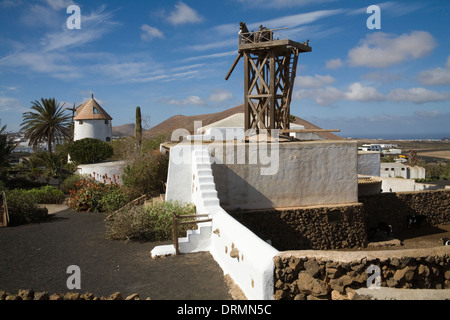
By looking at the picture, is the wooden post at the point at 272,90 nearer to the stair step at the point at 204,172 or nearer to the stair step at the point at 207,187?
the stair step at the point at 204,172

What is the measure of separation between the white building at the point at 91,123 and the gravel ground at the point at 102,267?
23493mm

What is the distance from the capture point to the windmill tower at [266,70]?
11.9m

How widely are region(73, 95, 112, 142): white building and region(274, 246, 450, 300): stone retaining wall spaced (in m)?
29.4

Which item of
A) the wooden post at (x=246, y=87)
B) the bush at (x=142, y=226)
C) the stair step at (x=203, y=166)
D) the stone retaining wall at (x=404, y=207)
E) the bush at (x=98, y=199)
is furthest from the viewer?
the stone retaining wall at (x=404, y=207)

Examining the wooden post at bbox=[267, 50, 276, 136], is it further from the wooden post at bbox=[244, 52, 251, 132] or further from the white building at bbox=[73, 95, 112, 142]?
the white building at bbox=[73, 95, 112, 142]

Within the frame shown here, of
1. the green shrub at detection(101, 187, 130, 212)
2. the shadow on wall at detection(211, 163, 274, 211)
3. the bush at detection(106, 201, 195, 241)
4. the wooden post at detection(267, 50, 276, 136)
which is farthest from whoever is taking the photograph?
the wooden post at detection(267, 50, 276, 136)

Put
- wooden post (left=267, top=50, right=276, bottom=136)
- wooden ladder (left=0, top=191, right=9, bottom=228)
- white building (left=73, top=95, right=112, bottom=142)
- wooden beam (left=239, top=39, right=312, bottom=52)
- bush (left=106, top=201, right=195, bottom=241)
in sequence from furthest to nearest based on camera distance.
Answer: white building (left=73, top=95, right=112, bottom=142) < wooden post (left=267, top=50, right=276, bottom=136) < wooden beam (left=239, top=39, right=312, bottom=52) < wooden ladder (left=0, top=191, right=9, bottom=228) < bush (left=106, top=201, right=195, bottom=241)

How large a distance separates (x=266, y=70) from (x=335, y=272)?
Answer: 9121mm

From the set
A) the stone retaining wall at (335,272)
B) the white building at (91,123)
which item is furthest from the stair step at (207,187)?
the white building at (91,123)

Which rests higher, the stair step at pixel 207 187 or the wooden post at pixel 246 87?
the wooden post at pixel 246 87

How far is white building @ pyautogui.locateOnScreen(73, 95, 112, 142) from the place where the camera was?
30625 millimetres

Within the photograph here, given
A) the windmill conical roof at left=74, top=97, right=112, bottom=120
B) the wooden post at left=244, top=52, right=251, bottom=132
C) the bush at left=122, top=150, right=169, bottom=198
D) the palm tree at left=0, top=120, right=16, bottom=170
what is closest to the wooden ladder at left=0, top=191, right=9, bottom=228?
the bush at left=122, top=150, right=169, bottom=198
